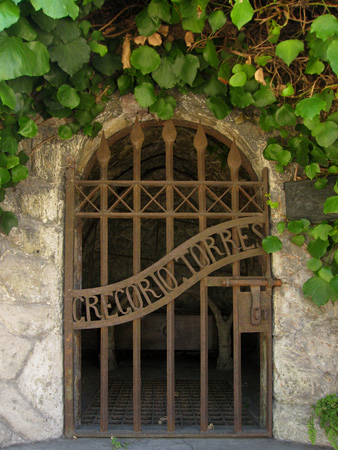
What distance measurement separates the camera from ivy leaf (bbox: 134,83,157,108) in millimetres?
2559

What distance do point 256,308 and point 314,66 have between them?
1398 mm

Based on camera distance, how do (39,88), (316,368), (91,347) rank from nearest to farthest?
(39,88)
(316,368)
(91,347)

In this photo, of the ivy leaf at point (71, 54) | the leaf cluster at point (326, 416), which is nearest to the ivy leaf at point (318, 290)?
the leaf cluster at point (326, 416)

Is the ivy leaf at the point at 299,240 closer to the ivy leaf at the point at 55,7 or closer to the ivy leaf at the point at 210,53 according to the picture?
the ivy leaf at the point at 210,53

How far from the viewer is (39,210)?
266 centimetres

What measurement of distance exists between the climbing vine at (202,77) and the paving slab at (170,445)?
862mm

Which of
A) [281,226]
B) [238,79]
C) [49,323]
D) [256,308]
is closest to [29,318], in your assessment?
[49,323]

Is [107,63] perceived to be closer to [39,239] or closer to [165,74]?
[165,74]

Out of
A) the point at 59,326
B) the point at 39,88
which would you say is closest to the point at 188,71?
the point at 39,88

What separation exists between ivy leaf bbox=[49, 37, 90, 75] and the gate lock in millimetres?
1601

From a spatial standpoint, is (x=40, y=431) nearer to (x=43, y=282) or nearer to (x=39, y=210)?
(x=43, y=282)

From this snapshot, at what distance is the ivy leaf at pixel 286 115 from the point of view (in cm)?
251

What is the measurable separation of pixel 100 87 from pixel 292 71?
116cm

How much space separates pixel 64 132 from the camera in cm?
262
